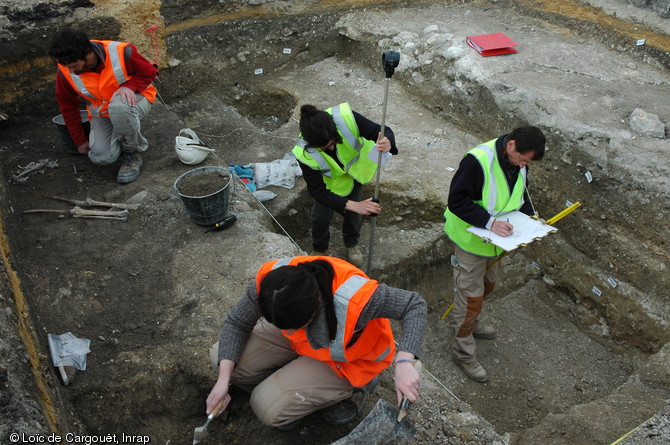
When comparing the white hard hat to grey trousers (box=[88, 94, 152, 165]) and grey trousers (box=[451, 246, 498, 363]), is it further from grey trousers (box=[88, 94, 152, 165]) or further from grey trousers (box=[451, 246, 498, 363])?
grey trousers (box=[451, 246, 498, 363])

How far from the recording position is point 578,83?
5234mm

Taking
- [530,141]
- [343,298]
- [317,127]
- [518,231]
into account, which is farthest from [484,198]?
[343,298]

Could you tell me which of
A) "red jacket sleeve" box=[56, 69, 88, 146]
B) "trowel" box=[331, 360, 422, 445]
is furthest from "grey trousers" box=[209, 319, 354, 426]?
"red jacket sleeve" box=[56, 69, 88, 146]

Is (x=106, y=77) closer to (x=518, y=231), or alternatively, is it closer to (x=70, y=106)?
(x=70, y=106)

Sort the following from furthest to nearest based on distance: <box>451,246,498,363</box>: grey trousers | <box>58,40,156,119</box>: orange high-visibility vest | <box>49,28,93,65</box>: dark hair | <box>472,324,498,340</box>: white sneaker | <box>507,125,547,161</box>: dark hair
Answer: <box>472,324,498,340</box>: white sneaker
<box>58,40,156,119</box>: orange high-visibility vest
<box>49,28,93,65</box>: dark hair
<box>451,246,498,363</box>: grey trousers
<box>507,125,547,161</box>: dark hair

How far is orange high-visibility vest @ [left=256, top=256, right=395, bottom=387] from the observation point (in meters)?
2.07

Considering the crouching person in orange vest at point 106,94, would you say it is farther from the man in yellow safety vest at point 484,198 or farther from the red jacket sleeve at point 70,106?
the man in yellow safety vest at point 484,198

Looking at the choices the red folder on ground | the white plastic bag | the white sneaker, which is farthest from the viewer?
the red folder on ground

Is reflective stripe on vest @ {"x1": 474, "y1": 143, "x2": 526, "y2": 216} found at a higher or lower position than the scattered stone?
higher

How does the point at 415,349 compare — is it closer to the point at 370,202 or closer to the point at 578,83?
the point at 370,202

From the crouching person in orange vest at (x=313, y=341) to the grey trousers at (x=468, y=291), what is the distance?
1311 mm

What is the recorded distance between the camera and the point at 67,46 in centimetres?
369

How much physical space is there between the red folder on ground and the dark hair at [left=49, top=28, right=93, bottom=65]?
4.11 metres

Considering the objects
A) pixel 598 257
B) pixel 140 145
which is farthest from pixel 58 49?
pixel 598 257
